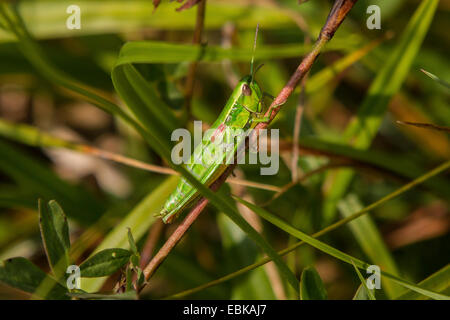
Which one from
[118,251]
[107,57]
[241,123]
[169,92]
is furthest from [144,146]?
[118,251]

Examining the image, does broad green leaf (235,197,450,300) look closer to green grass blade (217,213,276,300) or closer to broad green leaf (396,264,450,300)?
broad green leaf (396,264,450,300)

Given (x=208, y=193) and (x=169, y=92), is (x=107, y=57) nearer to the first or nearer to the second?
(x=169, y=92)

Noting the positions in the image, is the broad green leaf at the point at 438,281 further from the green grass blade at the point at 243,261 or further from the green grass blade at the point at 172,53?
the green grass blade at the point at 172,53

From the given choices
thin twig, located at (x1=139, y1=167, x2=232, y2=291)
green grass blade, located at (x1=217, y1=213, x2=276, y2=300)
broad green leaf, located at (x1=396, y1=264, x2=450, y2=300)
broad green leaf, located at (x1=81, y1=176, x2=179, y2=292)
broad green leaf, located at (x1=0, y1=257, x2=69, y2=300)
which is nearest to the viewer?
broad green leaf, located at (x1=0, y1=257, x2=69, y2=300)

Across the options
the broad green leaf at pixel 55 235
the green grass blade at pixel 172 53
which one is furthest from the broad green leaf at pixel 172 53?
the broad green leaf at pixel 55 235

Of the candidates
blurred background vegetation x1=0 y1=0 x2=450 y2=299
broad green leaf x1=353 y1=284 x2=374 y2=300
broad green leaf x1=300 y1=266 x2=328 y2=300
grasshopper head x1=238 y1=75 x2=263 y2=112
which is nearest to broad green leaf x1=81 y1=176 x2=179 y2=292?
blurred background vegetation x1=0 y1=0 x2=450 y2=299

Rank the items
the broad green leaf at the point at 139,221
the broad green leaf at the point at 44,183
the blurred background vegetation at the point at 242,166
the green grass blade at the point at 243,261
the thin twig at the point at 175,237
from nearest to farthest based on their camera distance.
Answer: the thin twig at the point at 175,237
the broad green leaf at the point at 139,221
the green grass blade at the point at 243,261
the blurred background vegetation at the point at 242,166
the broad green leaf at the point at 44,183
